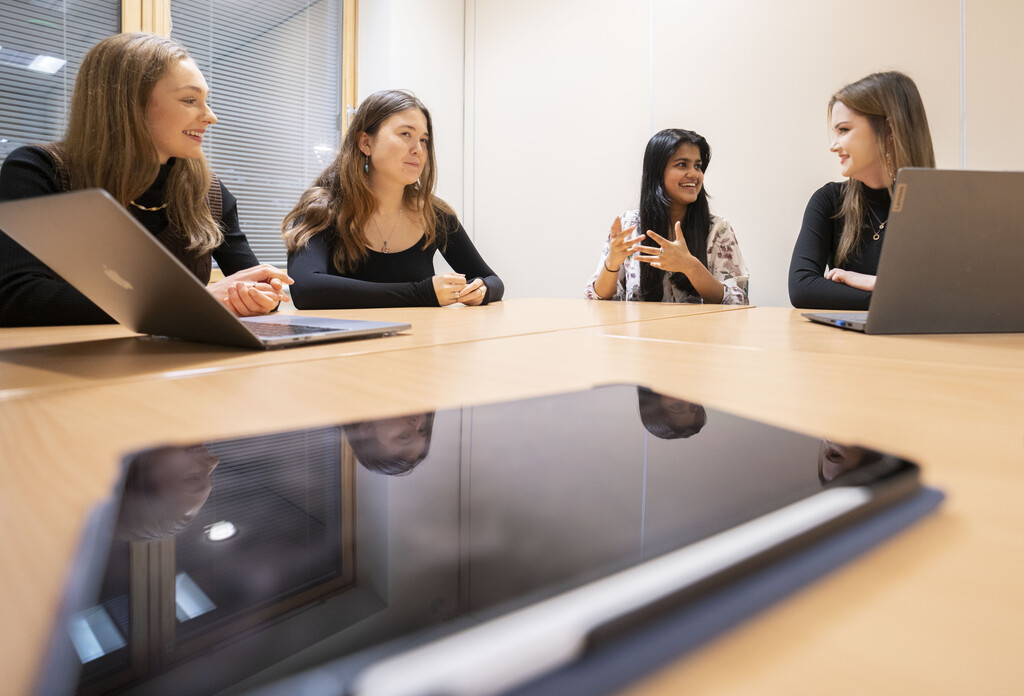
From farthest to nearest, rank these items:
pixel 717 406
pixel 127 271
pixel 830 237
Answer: pixel 830 237 < pixel 127 271 < pixel 717 406

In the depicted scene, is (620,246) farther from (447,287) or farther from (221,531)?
(221,531)

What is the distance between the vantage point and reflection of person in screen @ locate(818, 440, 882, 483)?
21 centimetres

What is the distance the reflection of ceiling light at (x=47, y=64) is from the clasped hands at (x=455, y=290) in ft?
6.52

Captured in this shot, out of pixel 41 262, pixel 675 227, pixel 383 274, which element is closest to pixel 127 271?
pixel 41 262

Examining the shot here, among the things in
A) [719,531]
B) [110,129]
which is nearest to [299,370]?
[719,531]

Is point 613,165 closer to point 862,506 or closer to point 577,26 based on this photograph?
point 577,26

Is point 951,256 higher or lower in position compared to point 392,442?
higher

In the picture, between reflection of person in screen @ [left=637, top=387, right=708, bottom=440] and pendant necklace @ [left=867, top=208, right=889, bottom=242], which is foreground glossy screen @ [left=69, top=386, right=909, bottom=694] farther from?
pendant necklace @ [left=867, top=208, right=889, bottom=242]

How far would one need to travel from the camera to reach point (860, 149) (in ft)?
5.96

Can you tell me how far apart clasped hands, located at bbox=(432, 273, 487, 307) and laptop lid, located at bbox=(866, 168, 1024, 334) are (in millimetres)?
844

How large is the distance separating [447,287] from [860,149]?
1.34m

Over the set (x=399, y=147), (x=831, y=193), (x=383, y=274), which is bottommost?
(x=383, y=274)

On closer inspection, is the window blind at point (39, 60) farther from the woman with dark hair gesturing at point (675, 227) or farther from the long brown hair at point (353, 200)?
the woman with dark hair gesturing at point (675, 227)

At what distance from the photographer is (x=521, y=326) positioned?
0.84m
